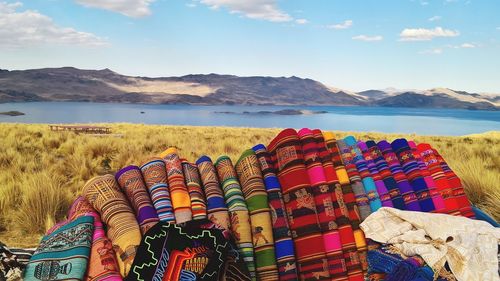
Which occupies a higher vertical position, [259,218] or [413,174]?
[413,174]

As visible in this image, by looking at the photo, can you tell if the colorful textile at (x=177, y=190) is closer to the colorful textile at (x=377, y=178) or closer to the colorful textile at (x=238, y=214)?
the colorful textile at (x=238, y=214)

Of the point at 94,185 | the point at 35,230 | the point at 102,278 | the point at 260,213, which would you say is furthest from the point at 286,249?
the point at 35,230

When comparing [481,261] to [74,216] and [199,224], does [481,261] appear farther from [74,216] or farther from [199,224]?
[74,216]

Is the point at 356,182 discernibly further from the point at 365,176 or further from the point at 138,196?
the point at 138,196

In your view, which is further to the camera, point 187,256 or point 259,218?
point 259,218

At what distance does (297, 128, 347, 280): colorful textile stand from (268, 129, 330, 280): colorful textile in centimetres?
7

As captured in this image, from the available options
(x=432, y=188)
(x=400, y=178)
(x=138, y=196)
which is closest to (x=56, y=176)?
(x=138, y=196)

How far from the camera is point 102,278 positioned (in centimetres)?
246

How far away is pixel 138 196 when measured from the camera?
3055mm

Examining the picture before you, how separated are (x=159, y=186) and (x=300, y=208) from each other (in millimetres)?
1116

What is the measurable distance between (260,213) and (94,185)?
1.29 metres

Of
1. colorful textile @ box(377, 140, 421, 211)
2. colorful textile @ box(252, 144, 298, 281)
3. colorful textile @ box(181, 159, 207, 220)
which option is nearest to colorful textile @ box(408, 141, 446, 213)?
colorful textile @ box(377, 140, 421, 211)

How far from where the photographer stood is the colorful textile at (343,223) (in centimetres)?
312

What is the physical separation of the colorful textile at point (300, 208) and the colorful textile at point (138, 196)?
1067 mm
